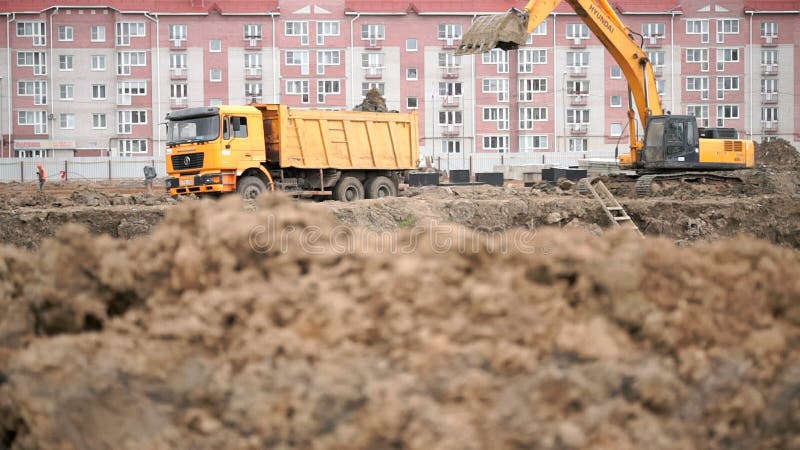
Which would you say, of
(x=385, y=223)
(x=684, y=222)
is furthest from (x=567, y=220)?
(x=385, y=223)

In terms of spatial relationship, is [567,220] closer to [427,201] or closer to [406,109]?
[427,201]

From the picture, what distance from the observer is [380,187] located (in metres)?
24.5

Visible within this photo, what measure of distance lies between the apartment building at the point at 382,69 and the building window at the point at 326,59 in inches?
4.2

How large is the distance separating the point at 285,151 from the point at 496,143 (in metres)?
46.0

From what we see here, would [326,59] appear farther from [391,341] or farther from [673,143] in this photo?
[391,341]

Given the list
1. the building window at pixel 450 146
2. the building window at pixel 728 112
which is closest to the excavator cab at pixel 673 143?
the building window at pixel 450 146

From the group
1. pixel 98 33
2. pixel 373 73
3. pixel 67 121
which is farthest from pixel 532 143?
pixel 67 121

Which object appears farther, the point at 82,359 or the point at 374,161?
the point at 374,161

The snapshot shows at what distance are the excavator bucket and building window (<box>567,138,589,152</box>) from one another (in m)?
47.4

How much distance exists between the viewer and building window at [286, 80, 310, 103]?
64188 mm

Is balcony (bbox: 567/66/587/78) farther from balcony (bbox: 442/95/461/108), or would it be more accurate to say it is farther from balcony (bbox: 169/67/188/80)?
balcony (bbox: 169/67/188/80)

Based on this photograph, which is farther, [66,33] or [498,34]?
[66,33]

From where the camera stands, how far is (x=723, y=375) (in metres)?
4.35

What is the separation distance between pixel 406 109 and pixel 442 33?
6837mm
